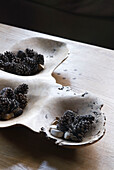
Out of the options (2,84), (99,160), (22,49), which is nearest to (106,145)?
(99,160)

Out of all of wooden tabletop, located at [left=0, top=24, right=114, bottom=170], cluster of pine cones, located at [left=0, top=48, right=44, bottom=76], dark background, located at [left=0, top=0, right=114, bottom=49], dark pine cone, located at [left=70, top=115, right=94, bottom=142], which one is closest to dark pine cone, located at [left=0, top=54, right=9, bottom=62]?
cluster of pine cones, located at [left=0, top=48, right=44, bottom=76]

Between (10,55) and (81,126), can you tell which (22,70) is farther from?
(81,126)

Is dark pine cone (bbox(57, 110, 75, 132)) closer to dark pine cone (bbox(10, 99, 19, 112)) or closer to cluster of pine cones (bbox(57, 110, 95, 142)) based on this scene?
cluster of pine cones (bbox(57, 110, 95, 142))

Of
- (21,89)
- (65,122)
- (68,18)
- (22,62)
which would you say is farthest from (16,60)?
(68,18)

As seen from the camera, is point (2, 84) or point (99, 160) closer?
point (99, 160)

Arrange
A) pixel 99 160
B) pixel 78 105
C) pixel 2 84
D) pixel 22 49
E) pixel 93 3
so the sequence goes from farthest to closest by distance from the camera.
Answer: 1. pixel 93 3
2. pixel 22 49
3. pixel 2 84
4. pixel 78 105
5. pixel 99 160

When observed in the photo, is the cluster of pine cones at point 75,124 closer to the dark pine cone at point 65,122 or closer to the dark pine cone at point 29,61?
the dark pine cone at point 65,122

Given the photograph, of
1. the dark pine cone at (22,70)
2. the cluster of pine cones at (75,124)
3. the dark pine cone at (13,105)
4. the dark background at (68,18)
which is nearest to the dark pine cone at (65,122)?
the cluster of pine cones at (75,124)

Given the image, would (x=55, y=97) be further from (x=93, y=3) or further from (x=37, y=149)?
(x=93, y=3)
